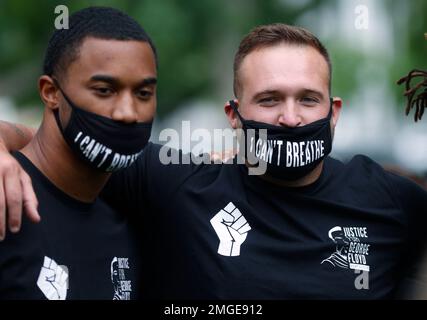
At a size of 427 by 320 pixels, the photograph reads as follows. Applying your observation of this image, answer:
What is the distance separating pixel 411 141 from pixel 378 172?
2164 cm

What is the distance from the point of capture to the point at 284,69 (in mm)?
5391

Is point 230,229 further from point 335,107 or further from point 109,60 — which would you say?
point 109,60

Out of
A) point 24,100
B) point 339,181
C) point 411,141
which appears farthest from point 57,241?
point 411,141

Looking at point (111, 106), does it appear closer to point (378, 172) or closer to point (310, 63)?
point (310, 63)

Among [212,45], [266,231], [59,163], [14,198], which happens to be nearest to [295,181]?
[266,231]

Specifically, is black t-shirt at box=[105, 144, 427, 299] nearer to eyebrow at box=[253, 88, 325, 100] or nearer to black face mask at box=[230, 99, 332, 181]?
black face mask at box=[230, 99, 332, 181]

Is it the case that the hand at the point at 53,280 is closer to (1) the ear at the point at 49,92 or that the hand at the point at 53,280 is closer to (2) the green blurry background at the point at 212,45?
(1) the ear at the point at 49,92

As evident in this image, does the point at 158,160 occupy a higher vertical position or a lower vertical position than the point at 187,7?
lower

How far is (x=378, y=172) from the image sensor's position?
5586 mm

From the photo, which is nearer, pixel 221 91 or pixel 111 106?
pixel 111 106

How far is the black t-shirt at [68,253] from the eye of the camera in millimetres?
4551

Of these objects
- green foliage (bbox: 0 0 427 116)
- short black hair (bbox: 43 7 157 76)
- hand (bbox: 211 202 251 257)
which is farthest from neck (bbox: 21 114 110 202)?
green foliage (bbox: 0 0 427 116)

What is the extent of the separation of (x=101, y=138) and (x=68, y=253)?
557mm

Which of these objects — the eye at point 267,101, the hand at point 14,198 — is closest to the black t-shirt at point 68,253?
the hand at point 14,198
